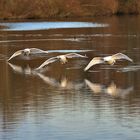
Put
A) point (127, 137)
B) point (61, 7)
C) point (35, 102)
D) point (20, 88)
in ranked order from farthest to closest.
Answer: point (61, 7)
point (20, 88)
point (35, 102)
point (127, 137)

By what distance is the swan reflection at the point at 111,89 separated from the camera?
16620mm

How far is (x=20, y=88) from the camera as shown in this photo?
1809 cm

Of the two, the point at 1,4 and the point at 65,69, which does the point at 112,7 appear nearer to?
the point at 1,4

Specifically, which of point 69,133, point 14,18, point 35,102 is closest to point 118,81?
point 35,102

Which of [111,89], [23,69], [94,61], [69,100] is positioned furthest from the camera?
[23,69]

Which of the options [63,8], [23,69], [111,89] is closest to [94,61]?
[23,69]

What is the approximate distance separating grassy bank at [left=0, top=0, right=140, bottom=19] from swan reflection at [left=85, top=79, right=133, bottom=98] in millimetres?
50787

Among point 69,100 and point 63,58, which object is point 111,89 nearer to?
point 69,100

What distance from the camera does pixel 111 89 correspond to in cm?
1744

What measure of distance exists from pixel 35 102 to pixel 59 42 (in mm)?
18541

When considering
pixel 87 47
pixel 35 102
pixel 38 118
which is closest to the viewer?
pixel 38 118

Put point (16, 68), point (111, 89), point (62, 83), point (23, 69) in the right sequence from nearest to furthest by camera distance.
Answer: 1. point (111, 89)
2. point (62, 83)
3. point (23, 69)
4. point (16, 68)

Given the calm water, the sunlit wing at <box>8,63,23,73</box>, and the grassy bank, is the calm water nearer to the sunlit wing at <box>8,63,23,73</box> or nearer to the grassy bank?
the sunlit wing at <box>8,63,23,73</box>

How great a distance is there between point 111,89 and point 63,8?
189ft
